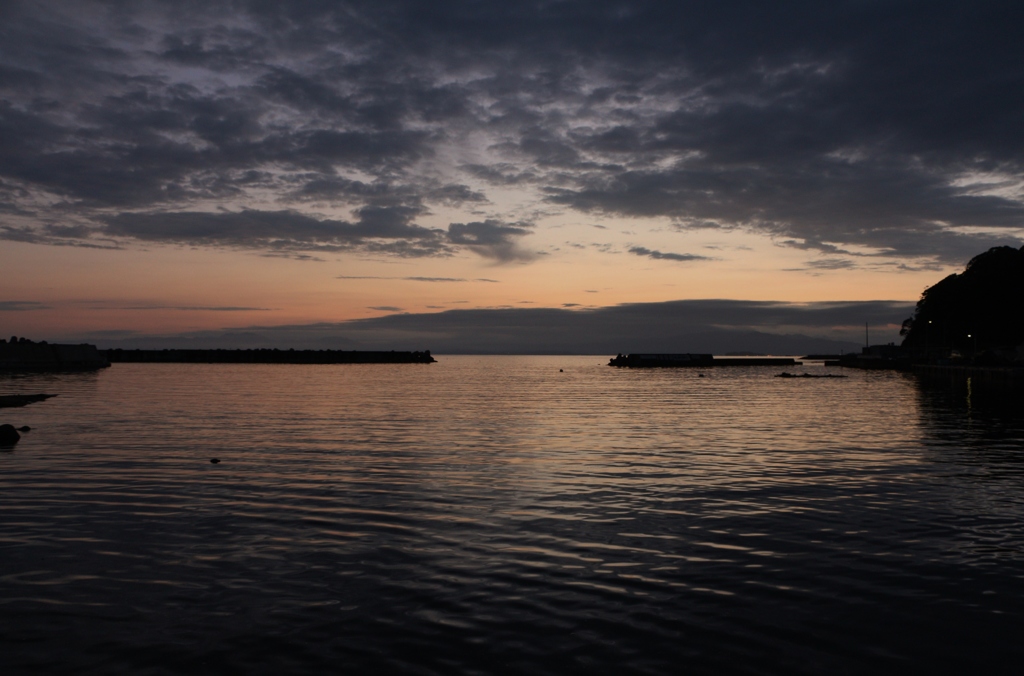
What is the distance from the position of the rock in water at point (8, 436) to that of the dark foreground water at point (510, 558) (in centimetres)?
57

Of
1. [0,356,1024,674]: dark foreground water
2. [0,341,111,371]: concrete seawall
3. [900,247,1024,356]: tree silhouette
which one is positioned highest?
[900,247,1024,356]: tree silhouette

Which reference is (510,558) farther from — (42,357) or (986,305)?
(986,305)

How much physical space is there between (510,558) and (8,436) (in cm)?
2480

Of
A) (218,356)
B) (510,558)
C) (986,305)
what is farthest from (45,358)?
(986,305)

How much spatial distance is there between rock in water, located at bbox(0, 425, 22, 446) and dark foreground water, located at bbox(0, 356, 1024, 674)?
0.57 metres

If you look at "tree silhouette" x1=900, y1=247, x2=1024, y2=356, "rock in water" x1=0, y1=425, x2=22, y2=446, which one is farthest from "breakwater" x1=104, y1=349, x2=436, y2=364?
"rock in water" x1=0, y1=425, x2=22, y2=446

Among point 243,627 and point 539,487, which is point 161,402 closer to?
point 539,487

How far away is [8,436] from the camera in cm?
2786

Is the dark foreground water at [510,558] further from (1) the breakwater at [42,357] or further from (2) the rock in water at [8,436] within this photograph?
(1) the breakwater at [42,357]

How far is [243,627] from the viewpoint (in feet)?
29.7

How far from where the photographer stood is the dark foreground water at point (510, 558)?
27.7 ft

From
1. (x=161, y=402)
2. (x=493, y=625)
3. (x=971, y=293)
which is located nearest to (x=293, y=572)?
(x=493, y=625)

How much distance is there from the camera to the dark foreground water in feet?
27.7

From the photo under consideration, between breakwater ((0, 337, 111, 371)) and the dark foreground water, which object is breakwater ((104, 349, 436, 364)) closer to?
breakwater ((0, 337, 111, 371))
